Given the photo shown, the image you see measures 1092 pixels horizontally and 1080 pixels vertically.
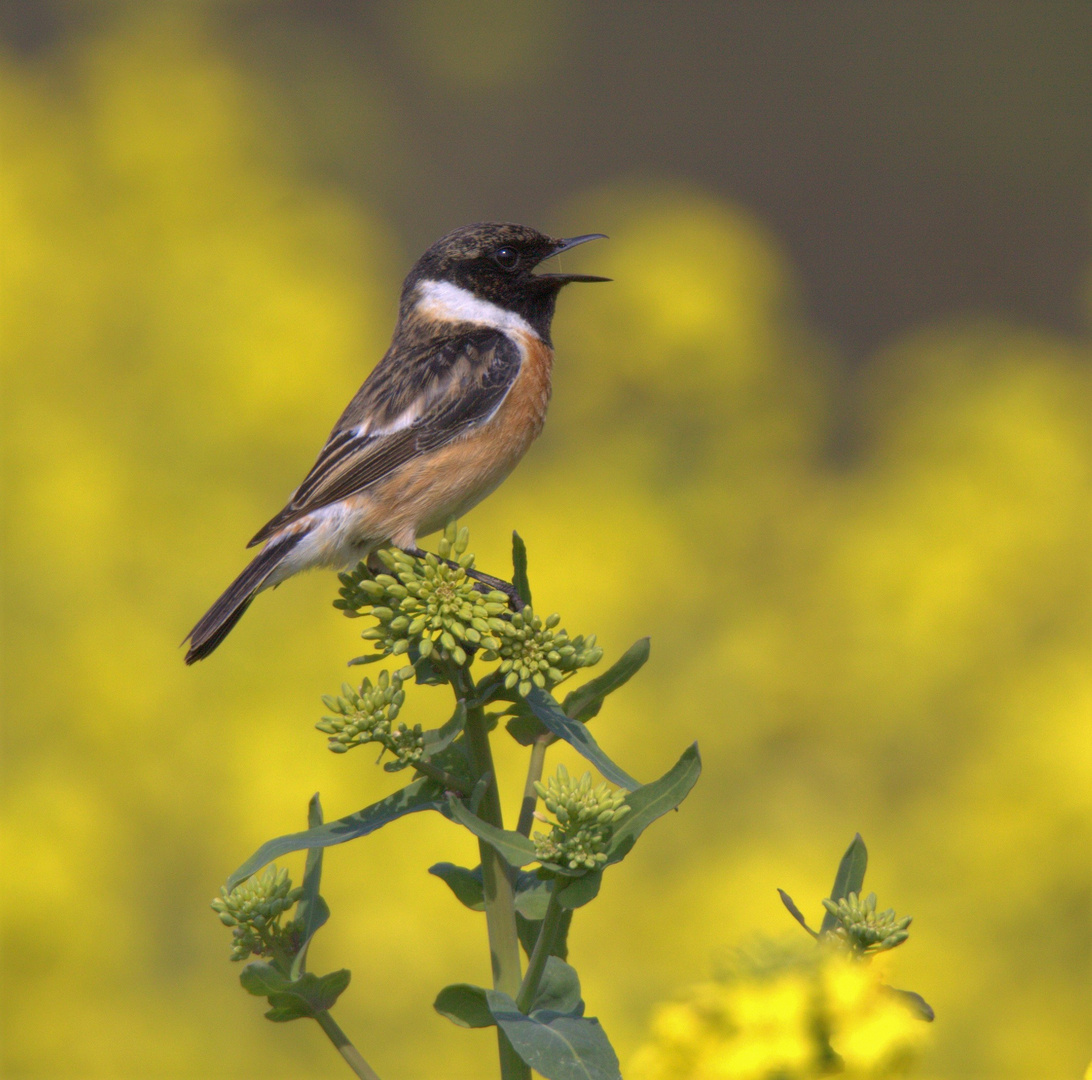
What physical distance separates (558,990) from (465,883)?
19cm

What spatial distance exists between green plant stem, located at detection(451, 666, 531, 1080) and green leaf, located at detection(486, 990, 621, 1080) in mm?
57

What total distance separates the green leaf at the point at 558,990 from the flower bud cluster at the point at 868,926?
1.15 ft

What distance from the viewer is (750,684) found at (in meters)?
5.34

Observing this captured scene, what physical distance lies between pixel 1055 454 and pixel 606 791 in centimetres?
520

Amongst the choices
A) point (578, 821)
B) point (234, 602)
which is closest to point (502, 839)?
point (578, 821)

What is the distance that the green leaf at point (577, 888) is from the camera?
4.76ft

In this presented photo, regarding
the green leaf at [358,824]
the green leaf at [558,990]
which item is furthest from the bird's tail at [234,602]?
the green leaf at [558,990]

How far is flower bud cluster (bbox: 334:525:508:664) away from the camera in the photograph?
162 centimetres

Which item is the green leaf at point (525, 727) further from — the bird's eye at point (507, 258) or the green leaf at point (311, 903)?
the bird's eye at point (507, 258)

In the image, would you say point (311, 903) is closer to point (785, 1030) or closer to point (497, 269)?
point (785, 1030)

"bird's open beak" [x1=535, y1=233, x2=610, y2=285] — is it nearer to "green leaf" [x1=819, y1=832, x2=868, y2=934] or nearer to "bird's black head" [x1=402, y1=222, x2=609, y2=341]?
"bird's black head" [x1=402, y1=222, x2=609, y2=341]

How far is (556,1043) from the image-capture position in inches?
55.1

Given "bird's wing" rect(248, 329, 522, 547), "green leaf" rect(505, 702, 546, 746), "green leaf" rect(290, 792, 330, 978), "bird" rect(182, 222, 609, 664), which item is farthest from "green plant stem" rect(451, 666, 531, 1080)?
"bird's wing" rect(248, 329, 522, 547)

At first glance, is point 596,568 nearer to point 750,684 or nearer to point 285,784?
point 750,684
